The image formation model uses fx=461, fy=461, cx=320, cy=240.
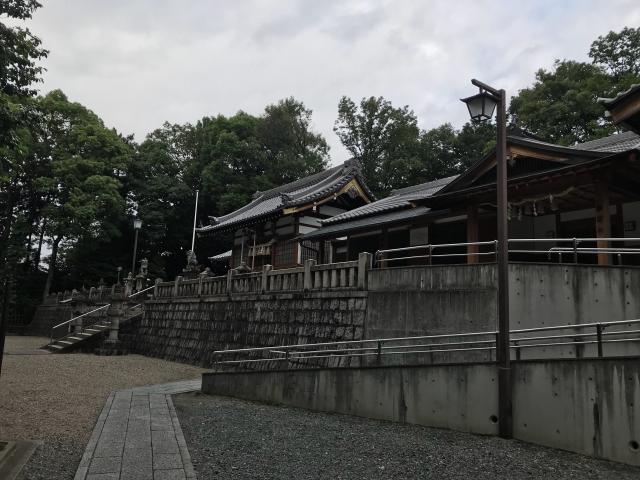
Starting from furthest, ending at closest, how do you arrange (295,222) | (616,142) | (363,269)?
(295,222), (616,142), (363,269)

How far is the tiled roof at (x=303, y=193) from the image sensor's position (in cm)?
2347

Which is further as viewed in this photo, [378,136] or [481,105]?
[378,136]

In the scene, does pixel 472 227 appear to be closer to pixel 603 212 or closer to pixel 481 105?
pixel 603 212

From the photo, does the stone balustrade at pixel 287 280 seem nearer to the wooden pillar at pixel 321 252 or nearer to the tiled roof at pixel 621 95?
the wooden pillar at pixel 321 252

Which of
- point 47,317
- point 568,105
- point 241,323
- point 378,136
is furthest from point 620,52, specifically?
point 47,317

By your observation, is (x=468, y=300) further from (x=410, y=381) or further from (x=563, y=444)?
(x=563, y=444)

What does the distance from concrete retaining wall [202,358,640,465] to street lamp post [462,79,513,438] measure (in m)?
0.16

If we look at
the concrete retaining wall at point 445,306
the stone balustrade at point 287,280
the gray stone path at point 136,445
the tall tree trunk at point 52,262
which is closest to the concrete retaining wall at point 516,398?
the concrete retaining wall at point 445,306

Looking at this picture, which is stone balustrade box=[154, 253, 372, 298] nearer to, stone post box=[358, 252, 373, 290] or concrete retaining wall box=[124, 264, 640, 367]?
stone post box=[358, 252, 373, 290]

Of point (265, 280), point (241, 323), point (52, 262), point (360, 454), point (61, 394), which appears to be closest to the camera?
point (360, 454)

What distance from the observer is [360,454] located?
6.64 m

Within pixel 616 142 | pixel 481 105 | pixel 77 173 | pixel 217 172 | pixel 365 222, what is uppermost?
pixel 217 172

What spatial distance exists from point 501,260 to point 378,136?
111 ft

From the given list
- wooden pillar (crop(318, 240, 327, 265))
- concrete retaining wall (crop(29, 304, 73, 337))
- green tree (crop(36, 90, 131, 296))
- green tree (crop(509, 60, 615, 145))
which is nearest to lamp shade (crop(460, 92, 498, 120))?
wooden pillar (crop(318, 240, 327, 265))
